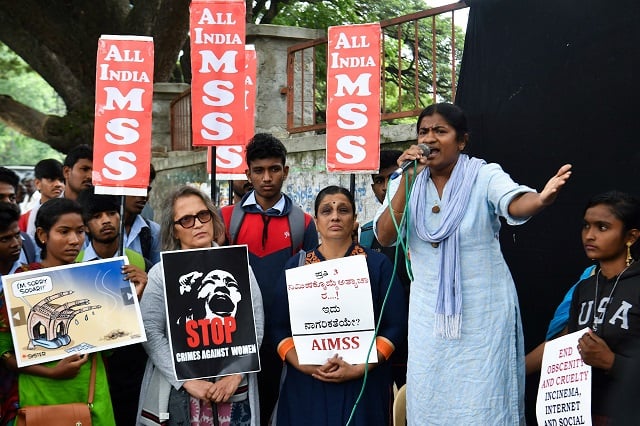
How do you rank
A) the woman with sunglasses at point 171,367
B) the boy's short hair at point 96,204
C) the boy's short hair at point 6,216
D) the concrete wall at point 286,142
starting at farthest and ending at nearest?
the concrete wall at point 286,142 → the boy's short hair at point 96,204 → the boy's short hair at point 6,216 → the woman with sunglasses at point 171,367

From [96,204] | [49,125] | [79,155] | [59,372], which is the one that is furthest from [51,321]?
[49,125]

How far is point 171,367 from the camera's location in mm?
3990

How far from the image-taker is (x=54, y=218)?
13.6 feet

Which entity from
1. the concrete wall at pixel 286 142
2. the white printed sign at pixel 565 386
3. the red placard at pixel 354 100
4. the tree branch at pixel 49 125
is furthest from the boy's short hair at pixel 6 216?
the tree branch at pixel 49 125

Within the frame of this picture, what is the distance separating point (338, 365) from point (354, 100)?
7.08 ft

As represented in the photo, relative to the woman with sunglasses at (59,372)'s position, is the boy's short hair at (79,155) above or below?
above

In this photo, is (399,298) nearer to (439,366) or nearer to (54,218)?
(439,366)

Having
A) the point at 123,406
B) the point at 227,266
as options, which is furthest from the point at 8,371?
the point at 227,266

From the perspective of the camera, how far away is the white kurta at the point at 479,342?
3.48 metres

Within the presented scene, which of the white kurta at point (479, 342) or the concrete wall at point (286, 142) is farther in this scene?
the concrete wall at point (286, 142)

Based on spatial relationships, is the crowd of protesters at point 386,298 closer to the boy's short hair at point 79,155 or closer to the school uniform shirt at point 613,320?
the school uniform shirt at point 613,320

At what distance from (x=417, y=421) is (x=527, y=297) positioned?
4.78ft

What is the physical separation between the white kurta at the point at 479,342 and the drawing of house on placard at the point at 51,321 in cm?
168

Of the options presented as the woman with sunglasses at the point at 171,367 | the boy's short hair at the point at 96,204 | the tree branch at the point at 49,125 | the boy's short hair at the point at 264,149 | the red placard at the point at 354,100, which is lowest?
the woman with sunglasses at the point at 171,367
